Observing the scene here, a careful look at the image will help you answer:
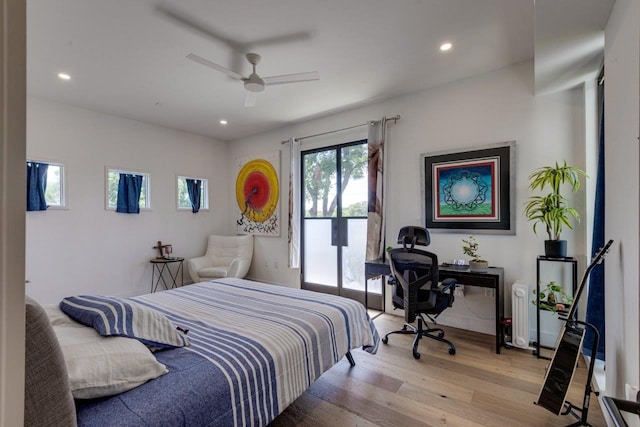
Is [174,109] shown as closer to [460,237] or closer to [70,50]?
[70,50]

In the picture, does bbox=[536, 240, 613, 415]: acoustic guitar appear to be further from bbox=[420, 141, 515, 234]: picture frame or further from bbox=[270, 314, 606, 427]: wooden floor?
bbox=[420, 141, 515, 234]: picture frame

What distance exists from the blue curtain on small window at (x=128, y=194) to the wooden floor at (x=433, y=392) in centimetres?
389

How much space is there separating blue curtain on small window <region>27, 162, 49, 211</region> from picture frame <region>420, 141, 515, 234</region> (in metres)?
4.76

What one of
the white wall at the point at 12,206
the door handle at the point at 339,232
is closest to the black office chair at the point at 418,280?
the door handle at the point at 339,232

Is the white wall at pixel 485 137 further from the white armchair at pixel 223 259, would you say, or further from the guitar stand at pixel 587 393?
the white armchair at pixel 223 259

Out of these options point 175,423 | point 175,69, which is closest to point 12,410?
point 175,423

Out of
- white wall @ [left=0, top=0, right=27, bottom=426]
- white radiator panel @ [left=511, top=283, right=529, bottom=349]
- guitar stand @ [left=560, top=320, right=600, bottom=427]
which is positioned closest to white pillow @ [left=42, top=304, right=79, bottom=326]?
white wall @ [left=0, top=0, right=27, bottom=426]

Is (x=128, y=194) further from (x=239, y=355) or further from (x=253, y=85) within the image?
(x=239, y=355)

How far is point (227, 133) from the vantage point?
17.9 ft

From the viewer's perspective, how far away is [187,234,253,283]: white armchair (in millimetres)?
4730

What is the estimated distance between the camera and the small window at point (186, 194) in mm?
5227

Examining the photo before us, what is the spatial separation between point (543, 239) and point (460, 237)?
76 cm

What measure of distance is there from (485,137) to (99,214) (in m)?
5.16

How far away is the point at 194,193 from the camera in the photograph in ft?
17.6
